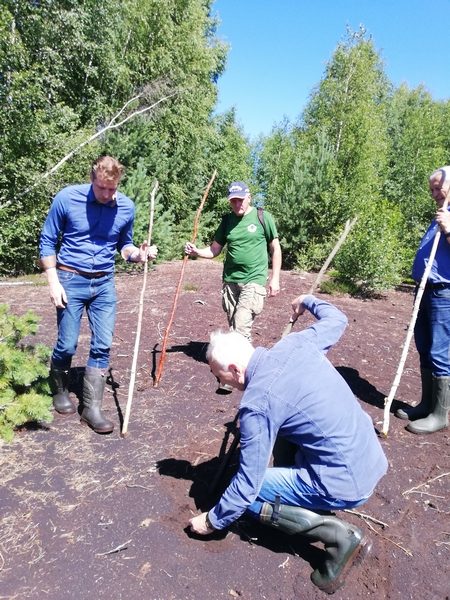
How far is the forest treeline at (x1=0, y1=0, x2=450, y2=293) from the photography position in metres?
11.4

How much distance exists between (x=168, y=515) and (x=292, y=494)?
3.01 feet

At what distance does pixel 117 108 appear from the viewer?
16531 mm

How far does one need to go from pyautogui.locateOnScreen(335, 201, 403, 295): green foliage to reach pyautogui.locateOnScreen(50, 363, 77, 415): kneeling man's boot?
8.25m

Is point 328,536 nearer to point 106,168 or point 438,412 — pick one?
point 438,412

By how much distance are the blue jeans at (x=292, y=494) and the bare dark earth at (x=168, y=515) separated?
15.7 inches

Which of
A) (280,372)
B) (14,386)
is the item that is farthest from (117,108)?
(280,372)

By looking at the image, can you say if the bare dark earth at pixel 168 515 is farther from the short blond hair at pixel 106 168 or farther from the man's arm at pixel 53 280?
the short blond hair at pixel 106 168

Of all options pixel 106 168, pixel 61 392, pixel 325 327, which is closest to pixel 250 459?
pixel 325 327

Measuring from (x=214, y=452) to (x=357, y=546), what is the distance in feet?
4.88

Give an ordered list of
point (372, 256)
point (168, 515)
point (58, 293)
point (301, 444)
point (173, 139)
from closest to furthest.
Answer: point (301, 444), point (168, 515), point (58, 293), point (372, 256), point (173, 139)

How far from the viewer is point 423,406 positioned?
14.4 feet

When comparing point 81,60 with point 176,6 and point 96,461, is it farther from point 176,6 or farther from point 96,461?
point 96,461

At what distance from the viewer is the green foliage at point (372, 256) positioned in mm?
10508

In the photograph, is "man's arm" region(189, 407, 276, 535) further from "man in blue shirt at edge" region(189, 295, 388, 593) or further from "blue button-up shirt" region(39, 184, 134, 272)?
"blue button-up shirt" region(39, 184, 134, 272)
